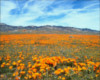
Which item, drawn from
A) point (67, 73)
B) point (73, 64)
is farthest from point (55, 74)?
point (73, 64)

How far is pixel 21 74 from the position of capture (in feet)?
15.1

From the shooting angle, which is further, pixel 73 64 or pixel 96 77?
pixel 73 64

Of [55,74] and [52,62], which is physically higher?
[52,62]

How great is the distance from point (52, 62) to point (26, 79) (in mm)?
1886

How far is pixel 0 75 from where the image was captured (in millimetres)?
4680

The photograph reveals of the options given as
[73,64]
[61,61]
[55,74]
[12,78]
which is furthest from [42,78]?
[73,64]

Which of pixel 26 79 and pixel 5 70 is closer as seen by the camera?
pixel 26 79

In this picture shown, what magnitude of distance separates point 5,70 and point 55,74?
280cm

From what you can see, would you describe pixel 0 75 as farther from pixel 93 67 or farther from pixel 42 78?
Answer: pixel 93 67

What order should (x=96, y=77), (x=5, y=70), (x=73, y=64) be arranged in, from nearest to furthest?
(x=96, y=77) → (x=5, y=70) → (x=73, y=64)

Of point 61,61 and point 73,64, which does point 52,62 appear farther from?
point 73,64

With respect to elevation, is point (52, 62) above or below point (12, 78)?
above

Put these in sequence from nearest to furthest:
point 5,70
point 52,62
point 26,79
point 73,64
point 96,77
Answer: point 26,79, point 96,77, point 5,70, point 52,62, point 73,64

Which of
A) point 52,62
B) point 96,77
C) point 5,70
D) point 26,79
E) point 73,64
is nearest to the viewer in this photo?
point 26,79
